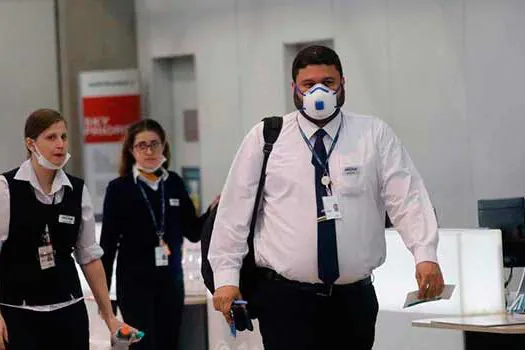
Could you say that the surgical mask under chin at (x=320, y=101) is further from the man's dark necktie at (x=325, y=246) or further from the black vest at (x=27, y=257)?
the black vest at (x=27, y=257)

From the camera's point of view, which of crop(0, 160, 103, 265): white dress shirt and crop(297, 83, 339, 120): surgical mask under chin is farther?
crop(0, 160, 103, 265): white dress shirt

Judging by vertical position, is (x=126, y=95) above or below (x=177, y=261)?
above

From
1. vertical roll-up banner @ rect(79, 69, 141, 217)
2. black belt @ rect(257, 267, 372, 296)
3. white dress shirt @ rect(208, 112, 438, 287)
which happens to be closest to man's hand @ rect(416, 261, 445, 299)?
white dress shirt @ rect(208, 112, 438, 287)

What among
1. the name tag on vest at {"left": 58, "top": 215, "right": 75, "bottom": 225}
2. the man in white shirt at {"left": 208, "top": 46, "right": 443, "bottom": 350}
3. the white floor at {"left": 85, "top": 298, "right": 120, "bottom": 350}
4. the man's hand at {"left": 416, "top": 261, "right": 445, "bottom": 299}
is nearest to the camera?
the man's hand at {"left": 416, "top": 261, "right": 445, "bottom": 299}

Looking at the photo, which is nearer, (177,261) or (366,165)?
(366,165)

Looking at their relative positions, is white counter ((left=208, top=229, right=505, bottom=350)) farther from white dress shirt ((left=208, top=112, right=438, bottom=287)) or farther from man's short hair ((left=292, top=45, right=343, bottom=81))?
man's short hair ((left=292, top=45, right=343, bottom=81))

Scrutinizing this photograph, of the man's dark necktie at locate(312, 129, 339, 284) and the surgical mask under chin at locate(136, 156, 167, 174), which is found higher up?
the surgical mask under chin at locate(136, 156, 167, 174)

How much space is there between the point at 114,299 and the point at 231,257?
3474mm

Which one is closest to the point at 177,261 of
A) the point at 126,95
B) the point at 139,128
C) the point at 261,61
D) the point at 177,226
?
the point at 177,226

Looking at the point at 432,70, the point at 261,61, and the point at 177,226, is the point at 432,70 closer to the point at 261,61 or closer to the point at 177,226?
the point at 261,61

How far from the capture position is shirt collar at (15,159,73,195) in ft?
16.3

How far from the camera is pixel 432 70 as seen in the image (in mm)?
8906

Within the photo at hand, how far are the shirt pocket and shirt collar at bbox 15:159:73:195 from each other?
1.63 meters

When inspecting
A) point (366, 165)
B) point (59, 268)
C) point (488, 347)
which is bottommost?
point (488, 347)
